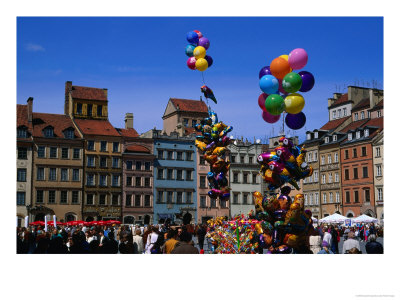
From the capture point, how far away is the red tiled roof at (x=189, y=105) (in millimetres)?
65500

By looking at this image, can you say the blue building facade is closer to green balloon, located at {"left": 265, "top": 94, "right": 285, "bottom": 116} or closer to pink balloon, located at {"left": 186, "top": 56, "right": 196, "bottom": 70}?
pink balloon, located at {"left": 186, "top": 56, "right": 196, "bottom": 70}

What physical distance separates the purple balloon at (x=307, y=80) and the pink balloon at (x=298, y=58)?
232 millimetres

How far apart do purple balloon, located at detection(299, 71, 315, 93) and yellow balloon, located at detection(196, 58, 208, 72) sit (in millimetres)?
5268

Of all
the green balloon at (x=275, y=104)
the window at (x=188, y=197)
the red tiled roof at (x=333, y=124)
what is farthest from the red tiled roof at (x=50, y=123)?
the green balloon at (x=275, y=104)

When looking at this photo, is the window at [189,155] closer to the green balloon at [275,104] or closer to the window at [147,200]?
the window at [147,200]

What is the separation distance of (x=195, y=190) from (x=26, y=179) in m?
17.4

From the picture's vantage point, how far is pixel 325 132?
6062 centimetres

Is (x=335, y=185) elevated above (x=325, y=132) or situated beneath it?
situated beneath

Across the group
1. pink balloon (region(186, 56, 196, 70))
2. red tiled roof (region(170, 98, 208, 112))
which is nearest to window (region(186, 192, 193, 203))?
red tiled roof (region(170, 98, 208, 112))

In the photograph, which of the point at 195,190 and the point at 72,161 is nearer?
the point at 72,161
